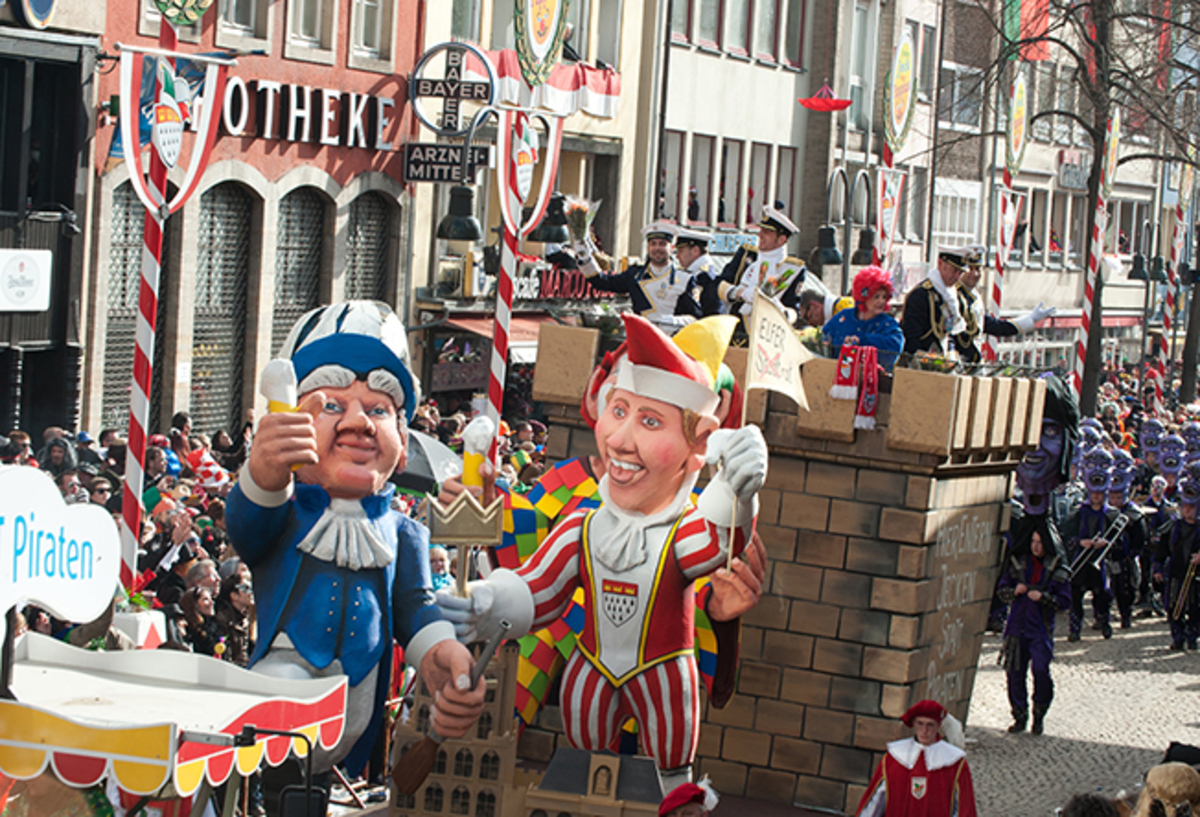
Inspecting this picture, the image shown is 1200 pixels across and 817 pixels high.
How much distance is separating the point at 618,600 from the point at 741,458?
93cm

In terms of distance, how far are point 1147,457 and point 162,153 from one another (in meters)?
15.7

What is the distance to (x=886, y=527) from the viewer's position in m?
8.66

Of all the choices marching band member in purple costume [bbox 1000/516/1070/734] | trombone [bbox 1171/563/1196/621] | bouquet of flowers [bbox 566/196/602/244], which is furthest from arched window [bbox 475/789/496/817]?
bouquet of flowers [bbox 566/196/602/244]

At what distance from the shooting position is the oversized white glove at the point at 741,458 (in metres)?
6.82

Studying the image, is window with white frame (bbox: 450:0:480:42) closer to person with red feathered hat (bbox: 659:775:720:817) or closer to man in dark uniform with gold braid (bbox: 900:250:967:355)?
man in dark uniform with gold braid (bbox: 900:250:967:355)

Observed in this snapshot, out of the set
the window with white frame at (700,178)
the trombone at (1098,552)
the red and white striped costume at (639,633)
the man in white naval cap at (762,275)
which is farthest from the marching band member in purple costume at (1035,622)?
the window with white frame at (700,178)

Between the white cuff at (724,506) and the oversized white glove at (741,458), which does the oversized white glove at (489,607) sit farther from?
the oversized white glove at (741,458)

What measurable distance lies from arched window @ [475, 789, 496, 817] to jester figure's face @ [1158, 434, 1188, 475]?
43.0 ft

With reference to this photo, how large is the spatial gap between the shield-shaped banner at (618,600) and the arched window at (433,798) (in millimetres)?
1048

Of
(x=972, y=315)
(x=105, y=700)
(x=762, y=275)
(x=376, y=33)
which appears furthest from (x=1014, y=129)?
(x=105, y=700)

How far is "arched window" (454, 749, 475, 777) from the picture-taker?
6.92m

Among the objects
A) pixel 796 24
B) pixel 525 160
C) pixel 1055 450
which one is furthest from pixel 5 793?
pixel 796 24

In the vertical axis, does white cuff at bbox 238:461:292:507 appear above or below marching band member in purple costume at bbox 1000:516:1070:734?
above

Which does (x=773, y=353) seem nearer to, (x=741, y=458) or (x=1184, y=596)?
(x=741, y=458)
